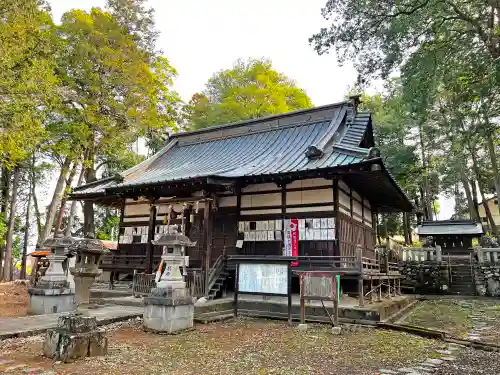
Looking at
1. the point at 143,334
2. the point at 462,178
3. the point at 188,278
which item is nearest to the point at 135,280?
the point at 188,278

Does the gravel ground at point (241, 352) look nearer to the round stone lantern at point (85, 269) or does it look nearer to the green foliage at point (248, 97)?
the round stone lantern at point (85, 269)

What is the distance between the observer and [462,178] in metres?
27.7

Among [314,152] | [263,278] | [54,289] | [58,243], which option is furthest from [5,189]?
[263,278]

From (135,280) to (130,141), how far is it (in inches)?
551

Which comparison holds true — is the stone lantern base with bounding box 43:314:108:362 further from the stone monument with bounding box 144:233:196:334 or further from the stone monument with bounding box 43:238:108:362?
the stone monument with bounding box 144:233:196:334

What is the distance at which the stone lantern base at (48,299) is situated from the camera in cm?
1038

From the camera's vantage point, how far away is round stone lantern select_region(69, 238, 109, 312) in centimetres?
858

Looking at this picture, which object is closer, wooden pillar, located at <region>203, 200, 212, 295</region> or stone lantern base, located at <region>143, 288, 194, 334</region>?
stone lantern base, located at <region>143, 288, 194, 334</region>

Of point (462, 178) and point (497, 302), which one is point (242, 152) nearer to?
point (497, 302)

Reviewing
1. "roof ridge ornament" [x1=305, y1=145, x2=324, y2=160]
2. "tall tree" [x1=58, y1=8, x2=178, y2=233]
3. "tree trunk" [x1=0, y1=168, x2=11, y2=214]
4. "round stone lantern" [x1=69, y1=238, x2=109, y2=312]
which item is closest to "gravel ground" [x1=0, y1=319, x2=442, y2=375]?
"round stone lantern" [x1=69, y1=238, x2=109, y2=312]

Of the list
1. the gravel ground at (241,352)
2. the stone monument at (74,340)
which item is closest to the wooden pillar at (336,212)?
the gravel ground at (241,352)

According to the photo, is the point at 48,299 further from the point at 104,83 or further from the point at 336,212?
the point at 104,83

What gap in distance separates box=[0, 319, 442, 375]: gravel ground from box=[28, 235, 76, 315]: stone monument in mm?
3276

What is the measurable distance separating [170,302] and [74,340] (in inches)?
101
